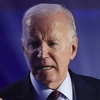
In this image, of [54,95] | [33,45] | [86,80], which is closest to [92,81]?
[86,80]

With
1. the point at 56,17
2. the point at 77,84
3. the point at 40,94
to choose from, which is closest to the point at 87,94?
the point at 77,84

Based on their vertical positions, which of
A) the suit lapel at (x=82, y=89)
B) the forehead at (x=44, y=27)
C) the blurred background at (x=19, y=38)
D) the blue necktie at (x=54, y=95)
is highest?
the forehead at (x=44, y=27)

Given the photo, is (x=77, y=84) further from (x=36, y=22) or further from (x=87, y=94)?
(x=36, y=22)

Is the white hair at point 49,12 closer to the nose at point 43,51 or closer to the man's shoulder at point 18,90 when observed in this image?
the nose at point 43,51

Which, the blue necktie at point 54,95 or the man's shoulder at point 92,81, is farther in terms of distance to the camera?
the man's shoulder at point 92,81

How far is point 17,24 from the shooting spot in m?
1.12

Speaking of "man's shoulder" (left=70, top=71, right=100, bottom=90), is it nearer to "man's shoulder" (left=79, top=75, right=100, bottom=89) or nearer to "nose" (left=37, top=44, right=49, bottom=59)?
"man's shoulder" (left=79, top=75, right=100, bottom=89)

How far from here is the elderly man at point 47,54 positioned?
3.10 feet

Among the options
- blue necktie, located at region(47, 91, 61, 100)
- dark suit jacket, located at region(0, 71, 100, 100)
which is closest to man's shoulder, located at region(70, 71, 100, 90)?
dark suit jacket, located at region(0, 71, 100, 100)

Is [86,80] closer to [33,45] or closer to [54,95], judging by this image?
[54,95]

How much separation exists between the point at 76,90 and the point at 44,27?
0.29 metres

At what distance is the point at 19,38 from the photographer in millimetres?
1131

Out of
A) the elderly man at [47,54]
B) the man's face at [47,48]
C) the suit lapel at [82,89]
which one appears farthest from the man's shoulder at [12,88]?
the suit lapel at [82,89]

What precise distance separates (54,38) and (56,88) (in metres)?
0.19
